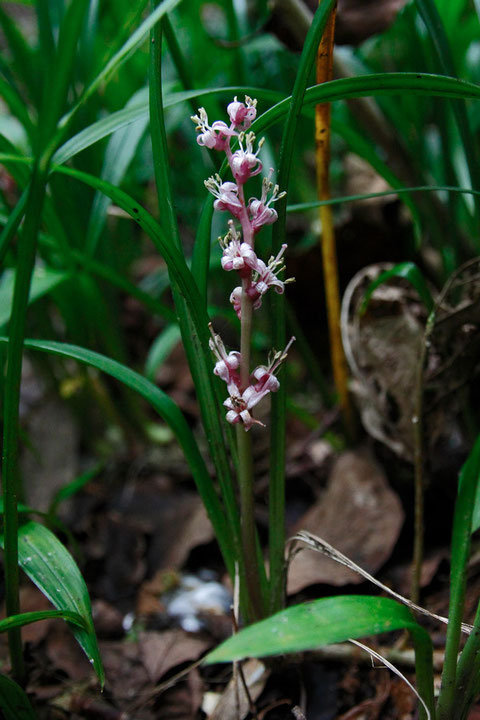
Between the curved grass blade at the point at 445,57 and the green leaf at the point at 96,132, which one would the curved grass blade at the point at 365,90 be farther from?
the curved grass blade at the point at 445,57

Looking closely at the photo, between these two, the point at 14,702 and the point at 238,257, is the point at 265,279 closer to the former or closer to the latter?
the point at 238,257

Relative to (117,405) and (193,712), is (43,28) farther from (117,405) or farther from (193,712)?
(193,712)

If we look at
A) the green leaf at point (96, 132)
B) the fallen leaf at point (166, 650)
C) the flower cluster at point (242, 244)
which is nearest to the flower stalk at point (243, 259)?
the flower cluster at point (242, 244)

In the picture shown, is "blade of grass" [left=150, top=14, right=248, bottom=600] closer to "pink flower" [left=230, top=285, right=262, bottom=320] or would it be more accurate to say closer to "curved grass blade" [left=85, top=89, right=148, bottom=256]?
"pink flower" [left=230, top=285, right=262, bottom=320]

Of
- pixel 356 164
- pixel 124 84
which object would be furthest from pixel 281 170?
pixel 124 84

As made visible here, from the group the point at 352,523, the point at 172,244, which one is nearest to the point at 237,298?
the point at 172,244

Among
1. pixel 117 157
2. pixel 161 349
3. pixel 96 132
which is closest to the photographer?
pixel 96 132
